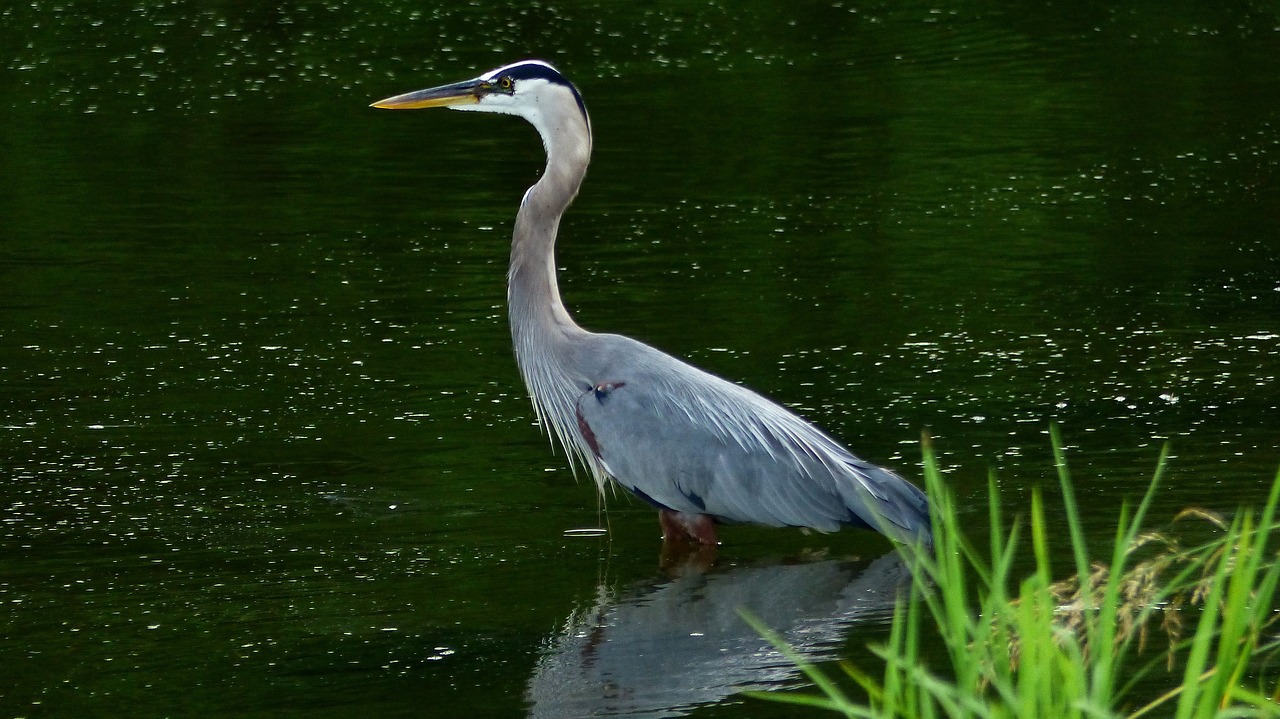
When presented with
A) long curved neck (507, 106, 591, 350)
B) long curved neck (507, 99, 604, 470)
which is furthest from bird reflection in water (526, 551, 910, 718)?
long curved neck (507, 106, 591, 350)

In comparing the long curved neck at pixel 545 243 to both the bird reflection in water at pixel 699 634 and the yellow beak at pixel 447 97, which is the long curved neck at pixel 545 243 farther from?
the bird reflection in water at pixel 699 634

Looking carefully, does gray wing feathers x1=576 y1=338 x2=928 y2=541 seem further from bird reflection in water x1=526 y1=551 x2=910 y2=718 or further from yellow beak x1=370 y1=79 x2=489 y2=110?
yellow beak x1=370 y1=79 x2=489 y2=110

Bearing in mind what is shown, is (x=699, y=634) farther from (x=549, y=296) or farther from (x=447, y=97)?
(x=447, y=97)

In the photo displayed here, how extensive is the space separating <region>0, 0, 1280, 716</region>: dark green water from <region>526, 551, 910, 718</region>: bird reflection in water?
2 cm

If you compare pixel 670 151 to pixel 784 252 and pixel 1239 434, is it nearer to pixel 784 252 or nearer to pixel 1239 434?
pixel 784 252

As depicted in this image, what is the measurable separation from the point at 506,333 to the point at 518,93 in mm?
2181

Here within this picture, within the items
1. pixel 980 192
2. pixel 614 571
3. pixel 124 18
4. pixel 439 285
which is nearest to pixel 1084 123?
pixel 980 192

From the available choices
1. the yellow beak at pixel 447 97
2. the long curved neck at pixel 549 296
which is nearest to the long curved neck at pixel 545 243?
the long curved neck at pixel 549 296

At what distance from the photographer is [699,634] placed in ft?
18.0

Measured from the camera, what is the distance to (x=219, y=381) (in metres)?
8.12

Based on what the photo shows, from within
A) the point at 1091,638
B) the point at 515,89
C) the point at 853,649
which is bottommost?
the point at 853,649

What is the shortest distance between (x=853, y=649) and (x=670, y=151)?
8.55m

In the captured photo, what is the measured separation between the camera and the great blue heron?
20.2 feet

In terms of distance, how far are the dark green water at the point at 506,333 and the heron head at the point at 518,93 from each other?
125 cm
